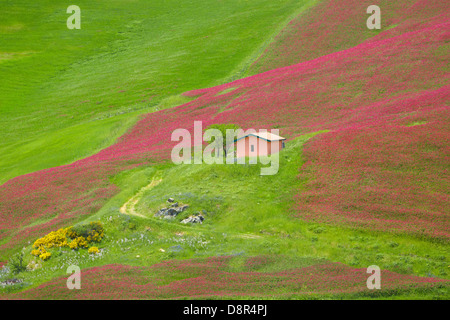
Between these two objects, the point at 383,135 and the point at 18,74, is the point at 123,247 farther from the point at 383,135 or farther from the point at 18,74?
the point at 18,74

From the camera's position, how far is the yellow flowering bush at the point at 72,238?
131 feet

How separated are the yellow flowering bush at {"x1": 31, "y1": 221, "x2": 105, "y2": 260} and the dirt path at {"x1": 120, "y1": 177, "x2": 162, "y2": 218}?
448 cm

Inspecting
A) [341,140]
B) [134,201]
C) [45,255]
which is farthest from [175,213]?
[341,140]

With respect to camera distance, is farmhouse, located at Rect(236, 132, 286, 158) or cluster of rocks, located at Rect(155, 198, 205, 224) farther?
farmhouse, located at Rect(236, 132, 286, 158)

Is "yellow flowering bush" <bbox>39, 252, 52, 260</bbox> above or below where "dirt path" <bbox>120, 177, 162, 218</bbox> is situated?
below

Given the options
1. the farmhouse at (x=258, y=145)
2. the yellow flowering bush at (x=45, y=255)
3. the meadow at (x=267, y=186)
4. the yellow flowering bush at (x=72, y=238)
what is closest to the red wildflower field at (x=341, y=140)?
the meadow at (x=267, y=186)

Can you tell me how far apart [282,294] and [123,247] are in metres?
14.6

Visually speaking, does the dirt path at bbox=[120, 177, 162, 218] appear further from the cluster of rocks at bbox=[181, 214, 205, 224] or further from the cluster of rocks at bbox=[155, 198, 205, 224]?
the cluster of rocks at bbox=[181, 214, 205, 224]

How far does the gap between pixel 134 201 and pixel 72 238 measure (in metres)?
9.62

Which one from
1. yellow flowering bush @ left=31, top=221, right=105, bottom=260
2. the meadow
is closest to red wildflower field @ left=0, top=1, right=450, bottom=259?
the meadow

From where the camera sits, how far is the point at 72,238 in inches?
1620

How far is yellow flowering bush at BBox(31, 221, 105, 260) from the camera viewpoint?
40.1 metres

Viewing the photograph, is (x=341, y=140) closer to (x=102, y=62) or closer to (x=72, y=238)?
(x=72, y=238)
